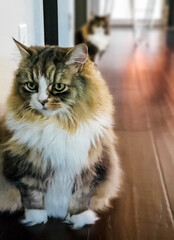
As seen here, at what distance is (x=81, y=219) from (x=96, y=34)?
278cm

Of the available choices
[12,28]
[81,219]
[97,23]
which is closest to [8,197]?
[81,219]

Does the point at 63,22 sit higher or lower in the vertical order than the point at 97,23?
higher

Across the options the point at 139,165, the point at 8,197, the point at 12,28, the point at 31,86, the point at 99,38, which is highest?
the point at 12,28

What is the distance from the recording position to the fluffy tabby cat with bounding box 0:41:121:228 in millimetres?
1013

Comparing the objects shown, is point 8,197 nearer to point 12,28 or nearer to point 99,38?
point 12,28

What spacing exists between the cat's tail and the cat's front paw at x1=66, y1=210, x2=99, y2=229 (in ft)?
0.63

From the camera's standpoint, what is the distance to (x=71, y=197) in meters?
1.18

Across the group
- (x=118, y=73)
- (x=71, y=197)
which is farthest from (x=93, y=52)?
(x=71, y=197)

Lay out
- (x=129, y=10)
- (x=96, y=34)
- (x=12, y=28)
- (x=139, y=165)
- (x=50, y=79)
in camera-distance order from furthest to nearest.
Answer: (x=129, y=10)
(x=96, y=34)
(x=139, y=165)
(x=12, y=28)
(x=50, y=79)

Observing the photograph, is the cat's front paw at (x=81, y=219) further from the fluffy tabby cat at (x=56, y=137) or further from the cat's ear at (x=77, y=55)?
the cat's ear at (x=77, y=55)

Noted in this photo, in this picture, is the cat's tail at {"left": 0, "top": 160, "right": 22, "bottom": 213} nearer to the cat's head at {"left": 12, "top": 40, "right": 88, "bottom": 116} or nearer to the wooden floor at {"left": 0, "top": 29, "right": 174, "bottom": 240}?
the wooden floor at {"left": 0, "top": 29, "right": 174, "bottom": 240}

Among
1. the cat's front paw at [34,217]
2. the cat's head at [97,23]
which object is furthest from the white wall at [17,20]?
the cat's head at [97,23]

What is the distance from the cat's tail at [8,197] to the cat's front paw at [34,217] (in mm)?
57

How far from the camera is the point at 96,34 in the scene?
12.1ft
